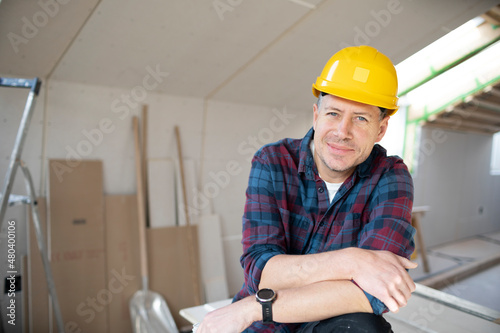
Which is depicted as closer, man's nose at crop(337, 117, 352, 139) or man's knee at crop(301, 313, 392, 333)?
man's knee at crop(301, 313, 392, 333)

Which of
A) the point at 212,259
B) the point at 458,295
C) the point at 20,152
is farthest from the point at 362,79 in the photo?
the point at 458,295

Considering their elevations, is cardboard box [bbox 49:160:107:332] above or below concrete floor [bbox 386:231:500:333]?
above

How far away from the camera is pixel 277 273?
4.11ft

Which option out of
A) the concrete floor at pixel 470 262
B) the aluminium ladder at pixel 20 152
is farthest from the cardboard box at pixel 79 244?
the concrete floor at pixel 470 262

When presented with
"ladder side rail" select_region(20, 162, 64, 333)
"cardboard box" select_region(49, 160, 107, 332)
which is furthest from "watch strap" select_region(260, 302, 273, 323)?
"cardboard box" select_region(49, 160, 107, 332)

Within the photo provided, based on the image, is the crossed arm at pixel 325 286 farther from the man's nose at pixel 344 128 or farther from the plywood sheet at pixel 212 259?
the plywood sheet at pixel 212 259

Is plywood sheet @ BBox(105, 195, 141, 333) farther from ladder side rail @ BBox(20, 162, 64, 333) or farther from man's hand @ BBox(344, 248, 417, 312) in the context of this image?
man's hand @ BBox(344, 248, 417, 312)

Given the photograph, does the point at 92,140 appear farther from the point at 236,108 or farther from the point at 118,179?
the point at 236,108

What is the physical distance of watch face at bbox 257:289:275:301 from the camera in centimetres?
121

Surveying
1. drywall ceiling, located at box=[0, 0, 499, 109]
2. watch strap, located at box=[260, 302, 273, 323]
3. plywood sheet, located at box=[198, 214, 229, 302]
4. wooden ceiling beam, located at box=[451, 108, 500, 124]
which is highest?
drywall ceiling, located at box=[0, 0, 499, 109]

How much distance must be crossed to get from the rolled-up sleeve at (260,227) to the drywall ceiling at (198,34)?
136 centimetres

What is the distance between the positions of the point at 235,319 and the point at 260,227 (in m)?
0.36

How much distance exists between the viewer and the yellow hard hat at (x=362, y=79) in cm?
136

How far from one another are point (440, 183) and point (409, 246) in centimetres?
570
